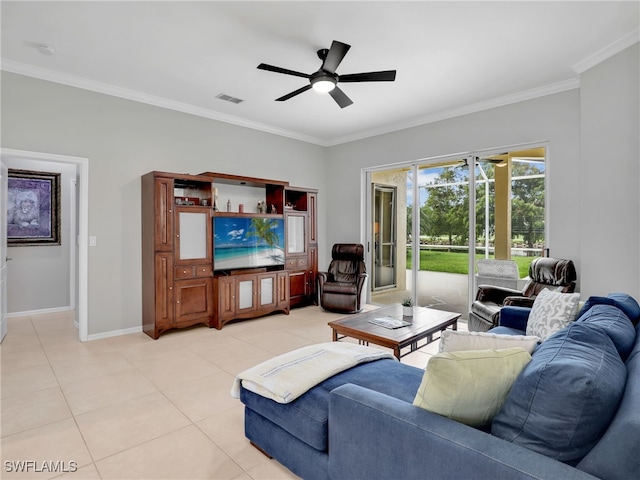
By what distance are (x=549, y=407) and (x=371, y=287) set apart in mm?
5369

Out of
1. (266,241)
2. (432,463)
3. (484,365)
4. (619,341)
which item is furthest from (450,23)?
(266,241)

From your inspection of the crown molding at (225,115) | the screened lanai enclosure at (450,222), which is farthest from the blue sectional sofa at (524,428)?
the crown molding at (225,115)

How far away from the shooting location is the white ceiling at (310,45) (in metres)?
2.80

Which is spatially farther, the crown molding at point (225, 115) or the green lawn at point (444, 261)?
the green lawn at point (444, 261)

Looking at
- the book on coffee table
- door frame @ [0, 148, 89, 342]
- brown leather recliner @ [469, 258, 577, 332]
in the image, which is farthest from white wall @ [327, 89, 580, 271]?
door frame @ [0, 148, 89, 342]

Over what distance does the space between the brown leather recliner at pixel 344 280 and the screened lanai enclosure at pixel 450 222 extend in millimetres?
517

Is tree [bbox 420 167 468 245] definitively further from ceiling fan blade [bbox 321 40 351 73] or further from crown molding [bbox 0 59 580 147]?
ceiling fan blade [bbox 321 40 351 73]

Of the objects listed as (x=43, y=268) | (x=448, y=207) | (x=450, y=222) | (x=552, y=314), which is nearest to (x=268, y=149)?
(x=448, y=207)

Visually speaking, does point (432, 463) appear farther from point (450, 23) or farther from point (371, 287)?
point (371, 287)

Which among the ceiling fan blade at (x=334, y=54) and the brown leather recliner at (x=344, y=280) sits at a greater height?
the ceiling fan blade at (x=334, y=54)

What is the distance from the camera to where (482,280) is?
493 centimetres

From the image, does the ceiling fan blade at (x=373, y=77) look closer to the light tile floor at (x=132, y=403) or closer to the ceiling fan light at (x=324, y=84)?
the ceiling fan light at (x=324, y=84)

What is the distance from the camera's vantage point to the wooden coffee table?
2955mm

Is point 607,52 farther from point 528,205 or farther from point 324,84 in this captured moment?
point 324,84
